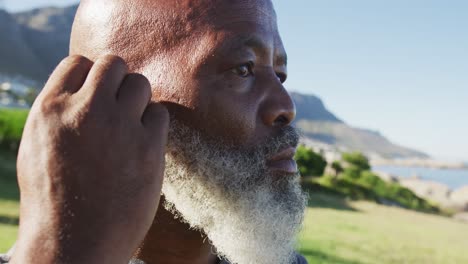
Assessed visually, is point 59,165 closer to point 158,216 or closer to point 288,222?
point 158,216

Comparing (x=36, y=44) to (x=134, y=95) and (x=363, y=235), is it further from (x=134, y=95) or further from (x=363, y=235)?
(x=134, y=95)

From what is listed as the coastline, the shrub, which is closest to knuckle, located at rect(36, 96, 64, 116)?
the shrub

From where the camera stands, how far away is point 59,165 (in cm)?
101

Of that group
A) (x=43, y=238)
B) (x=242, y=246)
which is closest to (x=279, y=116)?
(x=242, y=246)

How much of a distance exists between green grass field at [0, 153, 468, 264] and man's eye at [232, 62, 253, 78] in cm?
530

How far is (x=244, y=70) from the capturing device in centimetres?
154

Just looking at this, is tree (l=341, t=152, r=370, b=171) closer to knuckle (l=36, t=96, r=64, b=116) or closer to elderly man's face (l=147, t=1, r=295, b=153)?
elderly man's face (l=147, t=1, r=295, b=153)

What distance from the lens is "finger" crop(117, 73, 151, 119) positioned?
3.60 ft

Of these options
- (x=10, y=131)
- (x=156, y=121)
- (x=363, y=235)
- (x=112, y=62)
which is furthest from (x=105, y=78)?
(x=10, y=131)

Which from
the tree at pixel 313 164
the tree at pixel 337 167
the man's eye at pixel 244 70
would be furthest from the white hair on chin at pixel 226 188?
the tree at pixel 337 167

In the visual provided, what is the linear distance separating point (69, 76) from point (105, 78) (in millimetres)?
106

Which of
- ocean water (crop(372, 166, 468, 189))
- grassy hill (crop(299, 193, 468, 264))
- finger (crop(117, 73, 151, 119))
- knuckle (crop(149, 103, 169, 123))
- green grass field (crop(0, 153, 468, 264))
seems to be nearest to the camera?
finger (crop(117, 73, 151, 119))

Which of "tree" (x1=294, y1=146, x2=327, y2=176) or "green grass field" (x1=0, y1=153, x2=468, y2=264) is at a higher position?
"green grass field" (x1=0, y1=153, x2=468, y2=264)

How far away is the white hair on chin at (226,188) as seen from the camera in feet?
4.98
